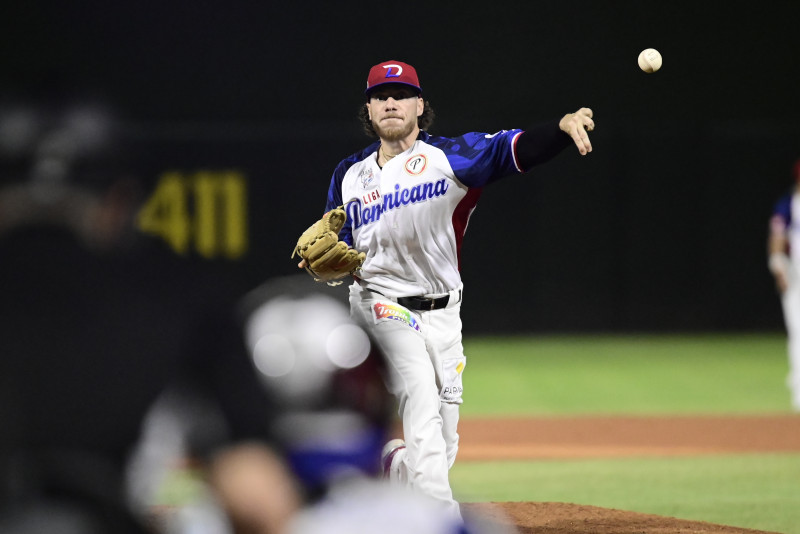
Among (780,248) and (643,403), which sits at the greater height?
(780,248)

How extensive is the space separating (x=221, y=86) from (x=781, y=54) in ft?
23.9

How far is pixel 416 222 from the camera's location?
4.68 m

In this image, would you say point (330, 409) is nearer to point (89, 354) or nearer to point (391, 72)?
point (89, 354)

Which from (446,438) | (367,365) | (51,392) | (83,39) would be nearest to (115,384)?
(51,392)

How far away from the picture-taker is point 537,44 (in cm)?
1469

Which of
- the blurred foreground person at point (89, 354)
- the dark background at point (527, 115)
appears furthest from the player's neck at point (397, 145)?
the dark background at point (527, 115)

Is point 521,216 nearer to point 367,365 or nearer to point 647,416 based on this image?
point 647,416

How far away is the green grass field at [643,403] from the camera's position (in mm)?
5941

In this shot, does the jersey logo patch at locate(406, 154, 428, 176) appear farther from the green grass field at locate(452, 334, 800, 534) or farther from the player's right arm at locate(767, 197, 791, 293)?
the player's right arm at locate(767, 197, 791, 293)

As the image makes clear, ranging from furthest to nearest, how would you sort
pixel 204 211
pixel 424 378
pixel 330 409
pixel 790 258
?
pixel 204 211 < pixel 790 258 < pixel 424 378 < pixel 330 409

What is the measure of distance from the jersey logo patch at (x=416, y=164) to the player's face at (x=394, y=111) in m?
0.15

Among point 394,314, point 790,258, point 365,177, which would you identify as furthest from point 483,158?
point 790,258

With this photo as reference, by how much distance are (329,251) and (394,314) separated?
361 millimetres

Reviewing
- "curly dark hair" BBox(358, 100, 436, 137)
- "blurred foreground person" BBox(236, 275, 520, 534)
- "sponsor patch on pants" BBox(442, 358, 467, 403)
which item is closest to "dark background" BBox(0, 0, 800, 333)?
"curly dark hair" BBox(358, 100, 436, 137)
